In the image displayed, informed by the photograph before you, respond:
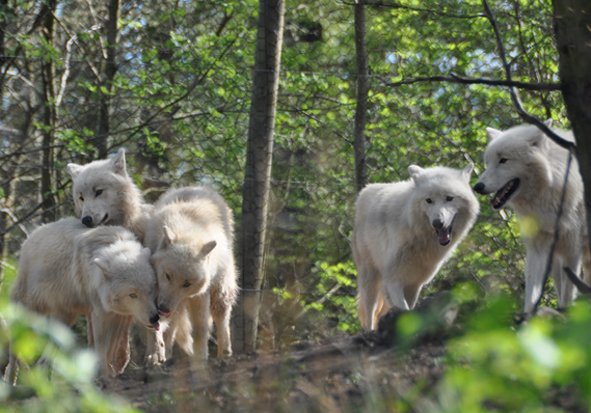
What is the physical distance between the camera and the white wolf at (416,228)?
4.95m

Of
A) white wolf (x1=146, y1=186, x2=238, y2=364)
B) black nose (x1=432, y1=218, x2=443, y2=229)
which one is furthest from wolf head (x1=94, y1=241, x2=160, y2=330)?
black nose (x1=432, y1=218, x2=443, y2=229)

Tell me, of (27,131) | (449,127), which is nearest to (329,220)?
(449,127)

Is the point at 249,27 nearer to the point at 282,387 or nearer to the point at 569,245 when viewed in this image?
the point at 569,245

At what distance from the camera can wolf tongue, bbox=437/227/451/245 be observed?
4.91m

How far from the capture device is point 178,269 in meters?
4.34

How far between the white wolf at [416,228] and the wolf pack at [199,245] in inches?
0.5

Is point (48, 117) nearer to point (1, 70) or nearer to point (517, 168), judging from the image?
point (1, 70)

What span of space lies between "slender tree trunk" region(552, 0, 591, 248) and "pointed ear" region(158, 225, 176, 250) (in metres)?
3.18

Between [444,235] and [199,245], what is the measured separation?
2.25 metres

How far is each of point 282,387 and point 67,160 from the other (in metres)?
7.83

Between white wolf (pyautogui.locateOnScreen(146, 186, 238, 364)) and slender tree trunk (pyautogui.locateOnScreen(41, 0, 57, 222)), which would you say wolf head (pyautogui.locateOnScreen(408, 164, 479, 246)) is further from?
slender tree trunk (pyautogui.locateOnScreen(41, 0, 57, 222))

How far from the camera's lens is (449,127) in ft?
29.2

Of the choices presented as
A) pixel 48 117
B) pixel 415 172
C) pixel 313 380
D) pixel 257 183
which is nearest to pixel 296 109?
pixel 257 183

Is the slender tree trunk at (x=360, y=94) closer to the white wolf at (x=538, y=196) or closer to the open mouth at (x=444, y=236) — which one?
the open mouth at (x=444, y=236)
